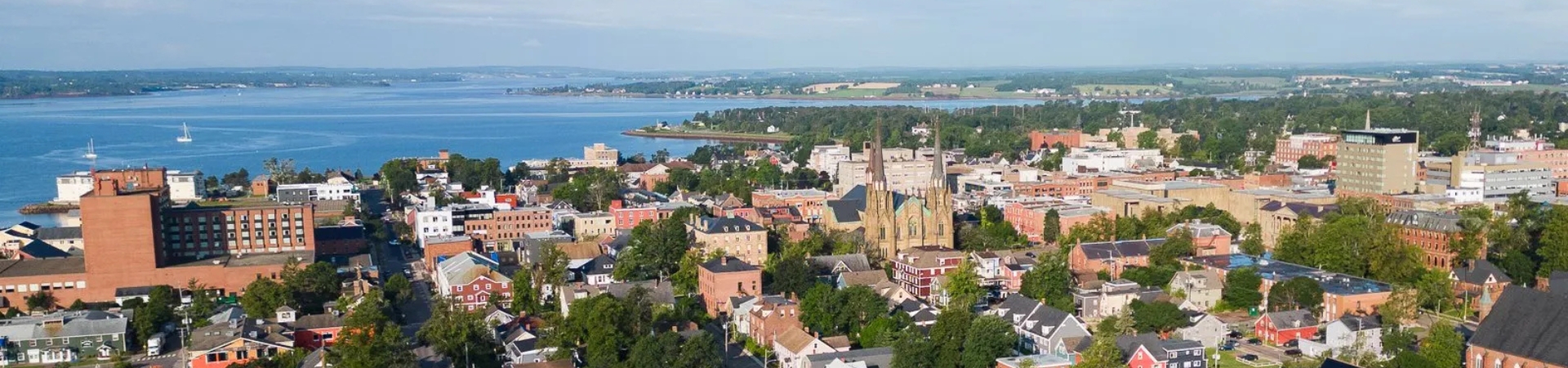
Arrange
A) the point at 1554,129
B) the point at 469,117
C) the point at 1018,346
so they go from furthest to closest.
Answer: the point at 469,117
the point at 1554,129
the point at 1018,346

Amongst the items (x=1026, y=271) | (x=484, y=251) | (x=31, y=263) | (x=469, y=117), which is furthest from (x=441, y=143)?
(x=1026, y=271)

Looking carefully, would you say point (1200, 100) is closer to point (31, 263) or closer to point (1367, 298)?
point (1367, 298)

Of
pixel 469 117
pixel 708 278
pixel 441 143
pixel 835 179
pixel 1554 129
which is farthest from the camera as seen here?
pixel 469 117

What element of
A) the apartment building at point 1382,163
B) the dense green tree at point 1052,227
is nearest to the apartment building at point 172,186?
the dense green tree at point 1052,227

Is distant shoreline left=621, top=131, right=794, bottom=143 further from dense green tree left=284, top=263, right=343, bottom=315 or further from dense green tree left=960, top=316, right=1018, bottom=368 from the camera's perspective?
dense green tree left=960, top=316, right=1018, bottom=368

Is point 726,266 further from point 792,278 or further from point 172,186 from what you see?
point 172,186

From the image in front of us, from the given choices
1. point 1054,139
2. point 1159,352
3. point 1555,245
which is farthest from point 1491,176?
point 1054,139

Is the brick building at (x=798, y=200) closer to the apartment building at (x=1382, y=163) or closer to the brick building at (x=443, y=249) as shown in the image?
the brick building at (x=443, y=249)
